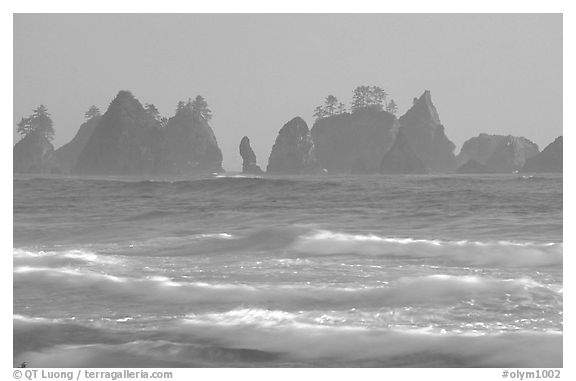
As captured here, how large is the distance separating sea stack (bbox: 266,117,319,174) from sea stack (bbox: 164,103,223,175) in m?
17.1

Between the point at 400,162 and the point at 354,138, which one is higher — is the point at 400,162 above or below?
below

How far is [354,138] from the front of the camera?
15450cm

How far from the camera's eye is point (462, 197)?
37.4 m

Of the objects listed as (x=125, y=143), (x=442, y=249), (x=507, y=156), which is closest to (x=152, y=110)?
(x=125, y=143)

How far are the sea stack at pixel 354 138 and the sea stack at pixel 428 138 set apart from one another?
18.4 feet

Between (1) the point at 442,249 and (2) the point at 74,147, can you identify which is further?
(2) the point at 74,147

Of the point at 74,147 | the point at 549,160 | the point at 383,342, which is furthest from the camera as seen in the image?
the point at 74,147

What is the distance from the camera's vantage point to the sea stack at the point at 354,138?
153 m

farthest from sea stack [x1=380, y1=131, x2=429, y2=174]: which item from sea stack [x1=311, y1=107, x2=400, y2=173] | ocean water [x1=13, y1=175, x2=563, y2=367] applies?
ocean water [x1=13, y1=175, x2=563, y2=367]

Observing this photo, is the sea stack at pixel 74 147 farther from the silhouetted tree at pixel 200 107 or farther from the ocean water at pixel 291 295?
the ocean water at pixel 291 295

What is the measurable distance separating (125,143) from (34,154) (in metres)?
15.1

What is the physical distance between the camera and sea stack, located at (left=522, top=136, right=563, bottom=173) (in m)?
113

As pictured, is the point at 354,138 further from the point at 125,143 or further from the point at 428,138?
the point at 125,143

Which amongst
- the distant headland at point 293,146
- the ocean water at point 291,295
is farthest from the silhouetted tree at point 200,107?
the ocean water at point 291,295
